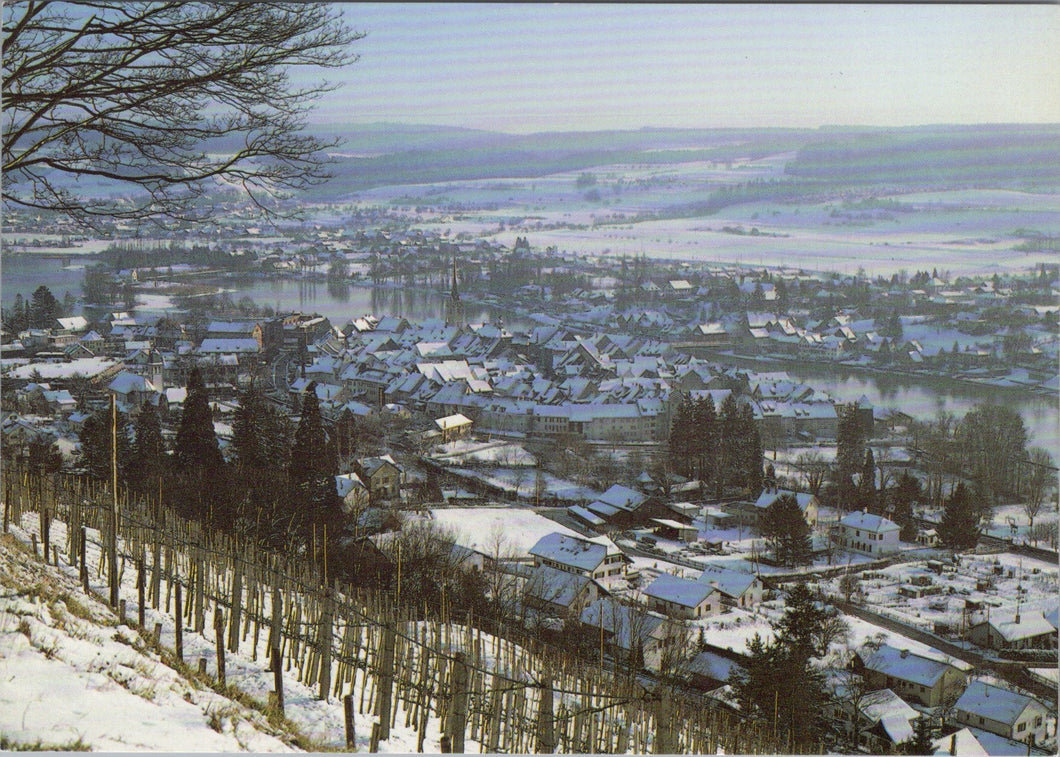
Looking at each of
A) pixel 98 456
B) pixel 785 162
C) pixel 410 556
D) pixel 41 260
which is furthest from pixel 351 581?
pixel 785 162

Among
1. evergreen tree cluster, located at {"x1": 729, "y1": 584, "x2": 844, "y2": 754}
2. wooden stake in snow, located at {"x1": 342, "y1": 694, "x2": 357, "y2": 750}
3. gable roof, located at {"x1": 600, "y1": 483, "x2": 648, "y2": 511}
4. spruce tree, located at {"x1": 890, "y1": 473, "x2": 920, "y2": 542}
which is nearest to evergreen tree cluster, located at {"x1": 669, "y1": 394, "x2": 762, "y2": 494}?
gable roof, located at {"x1": 600, "y1": 483, "x2": 648, "y2": 511}

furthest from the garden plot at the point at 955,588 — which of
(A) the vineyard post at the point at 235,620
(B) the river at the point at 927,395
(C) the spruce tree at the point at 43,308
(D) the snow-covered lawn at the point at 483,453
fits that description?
(C) the spruce tree at the point at 43,308

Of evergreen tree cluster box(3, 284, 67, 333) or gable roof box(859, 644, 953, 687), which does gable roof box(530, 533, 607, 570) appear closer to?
gable roof box(859, 644, 953, 687)

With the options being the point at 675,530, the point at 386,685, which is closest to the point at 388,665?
the point at 386,685

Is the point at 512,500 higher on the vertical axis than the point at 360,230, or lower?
lower

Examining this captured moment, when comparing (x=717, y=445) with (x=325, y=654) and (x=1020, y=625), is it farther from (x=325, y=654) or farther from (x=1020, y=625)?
(x=325, y=654)

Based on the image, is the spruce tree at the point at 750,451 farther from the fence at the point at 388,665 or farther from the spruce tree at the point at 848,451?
the fence at the point at 388,665

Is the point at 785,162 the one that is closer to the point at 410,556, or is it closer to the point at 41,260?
the point at 410,556
